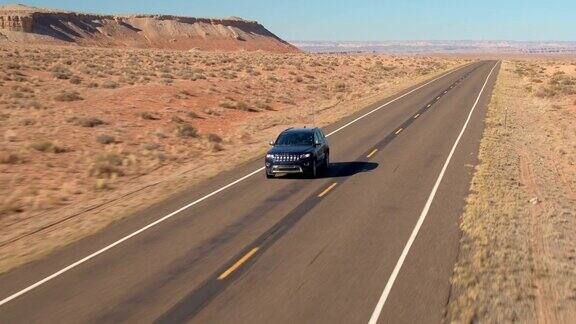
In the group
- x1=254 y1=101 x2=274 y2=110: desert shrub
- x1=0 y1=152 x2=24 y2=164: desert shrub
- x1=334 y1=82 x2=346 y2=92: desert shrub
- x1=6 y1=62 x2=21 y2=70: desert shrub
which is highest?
x1=6 y1=62 x2=21 y2=70: desert shrub

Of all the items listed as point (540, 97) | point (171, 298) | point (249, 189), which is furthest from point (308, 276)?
point (540, 97)

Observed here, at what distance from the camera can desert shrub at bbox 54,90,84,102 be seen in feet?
137

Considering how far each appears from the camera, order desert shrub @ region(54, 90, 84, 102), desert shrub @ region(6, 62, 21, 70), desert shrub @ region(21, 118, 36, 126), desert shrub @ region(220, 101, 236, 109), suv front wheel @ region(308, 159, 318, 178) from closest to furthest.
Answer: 1. suv front wheel @ region(308, 159, 318, 178)
2. desert shrub @ region(21, 118, 36, 126)
3. desert shrub @ region(54, 90, 84, 102)
4. desert shrub @ region(220, 101, 236, 109)
5. desert shrub @ region(6, 62, 21, 70)

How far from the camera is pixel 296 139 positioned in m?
22.8

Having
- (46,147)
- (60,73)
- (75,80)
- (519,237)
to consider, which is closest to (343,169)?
(519,237)

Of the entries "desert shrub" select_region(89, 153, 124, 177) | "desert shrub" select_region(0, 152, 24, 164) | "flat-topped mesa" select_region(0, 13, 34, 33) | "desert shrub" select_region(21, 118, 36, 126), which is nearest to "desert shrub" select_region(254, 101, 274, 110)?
"desert shrub" select_region(21, 118, 36, 126)

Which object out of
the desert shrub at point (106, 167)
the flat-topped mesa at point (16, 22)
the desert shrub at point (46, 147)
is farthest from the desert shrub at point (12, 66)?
the flat-topped mesa at point (16, 22)

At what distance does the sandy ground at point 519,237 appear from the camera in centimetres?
991

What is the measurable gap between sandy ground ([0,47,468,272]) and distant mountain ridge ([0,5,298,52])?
223 ft

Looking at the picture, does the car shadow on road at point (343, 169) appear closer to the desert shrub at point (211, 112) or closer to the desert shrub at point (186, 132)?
the desert shrub at point (186, 132)

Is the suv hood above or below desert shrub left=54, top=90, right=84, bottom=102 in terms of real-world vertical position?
above

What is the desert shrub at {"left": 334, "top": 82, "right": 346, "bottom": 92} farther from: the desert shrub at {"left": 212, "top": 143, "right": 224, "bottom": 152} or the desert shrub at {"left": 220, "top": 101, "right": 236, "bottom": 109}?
the desert shrub at {"left": 212, "top": 143, "right": 224, "bottom": 152}

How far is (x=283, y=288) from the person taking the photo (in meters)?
10.7

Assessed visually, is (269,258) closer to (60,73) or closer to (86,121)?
(86,121)
